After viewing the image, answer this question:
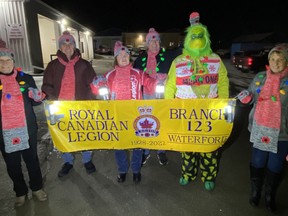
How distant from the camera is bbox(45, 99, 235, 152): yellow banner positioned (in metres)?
3.16

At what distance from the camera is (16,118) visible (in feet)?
9.32

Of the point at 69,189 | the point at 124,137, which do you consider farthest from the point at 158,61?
the point at 69,189

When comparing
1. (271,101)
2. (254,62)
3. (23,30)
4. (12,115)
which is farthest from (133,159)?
(254,62)

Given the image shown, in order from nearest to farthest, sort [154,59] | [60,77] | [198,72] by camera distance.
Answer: [198,72], [60,77], [154,59]

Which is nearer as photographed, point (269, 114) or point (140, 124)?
point (269, 114)

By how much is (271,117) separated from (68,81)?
107 inches

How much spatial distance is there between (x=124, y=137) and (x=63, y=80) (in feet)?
4.01

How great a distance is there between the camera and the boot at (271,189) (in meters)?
2.87

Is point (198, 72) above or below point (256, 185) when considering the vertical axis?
above

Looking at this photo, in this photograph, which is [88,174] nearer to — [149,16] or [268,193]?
[268,193]

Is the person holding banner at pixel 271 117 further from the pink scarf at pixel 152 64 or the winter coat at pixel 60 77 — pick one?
the winter coat at pixel 60 77

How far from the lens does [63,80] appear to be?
11.4 ft

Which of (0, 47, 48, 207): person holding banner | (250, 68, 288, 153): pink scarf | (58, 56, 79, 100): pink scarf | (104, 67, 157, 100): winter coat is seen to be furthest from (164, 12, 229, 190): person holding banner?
(0, 47, 48, 207): person holding banner

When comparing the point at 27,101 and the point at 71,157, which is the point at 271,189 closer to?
the point at 71,157
